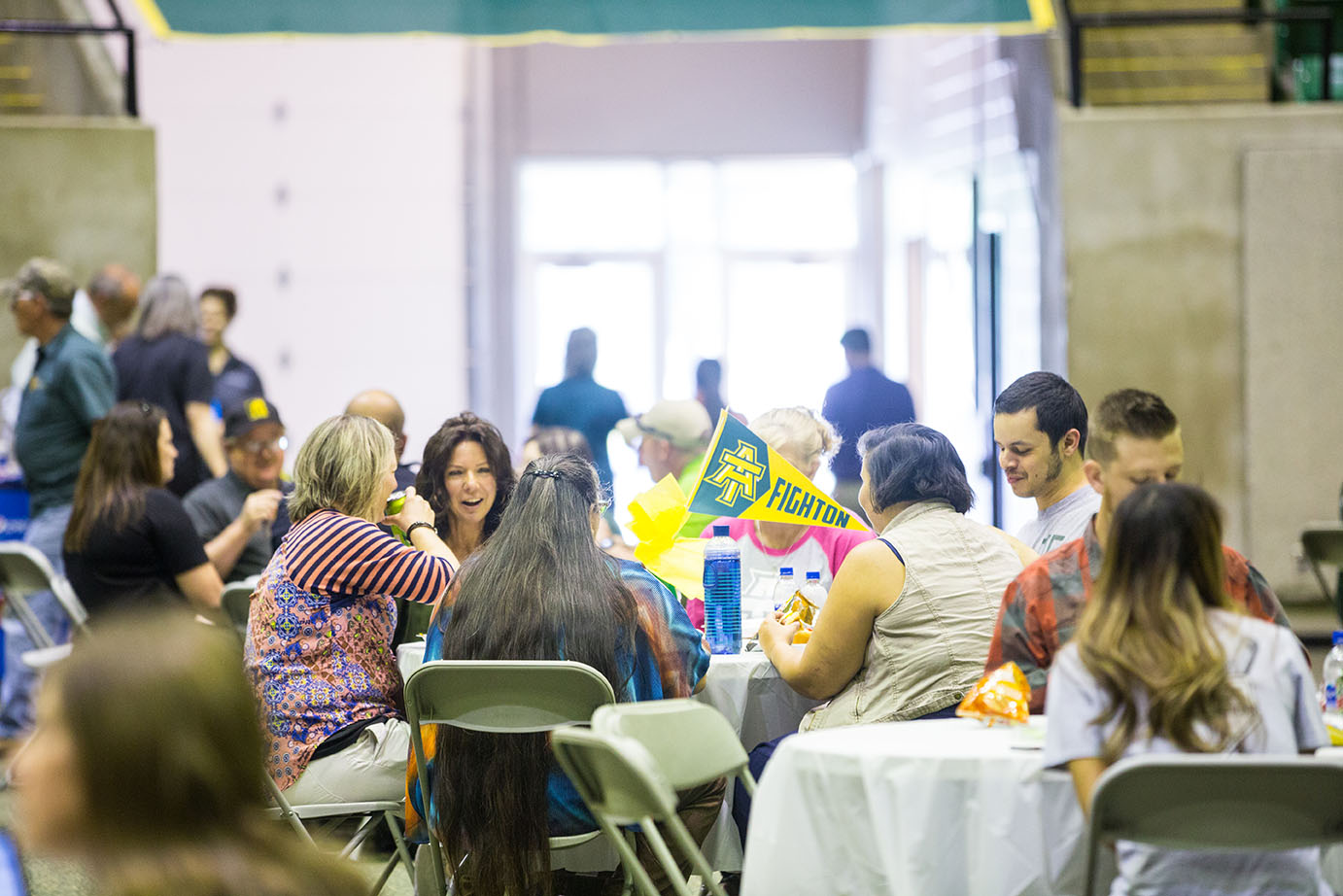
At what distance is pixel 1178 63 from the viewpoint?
7.62 m

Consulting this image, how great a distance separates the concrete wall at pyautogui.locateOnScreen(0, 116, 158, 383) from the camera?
22.9ft

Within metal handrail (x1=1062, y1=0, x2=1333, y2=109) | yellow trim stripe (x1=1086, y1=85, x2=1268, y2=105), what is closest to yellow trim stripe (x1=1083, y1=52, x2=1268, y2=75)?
yellow trim stripe (x1=1086, y1=85, x2=1268, y2=105)

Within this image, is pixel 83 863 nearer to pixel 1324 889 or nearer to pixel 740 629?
pixel 1324 889

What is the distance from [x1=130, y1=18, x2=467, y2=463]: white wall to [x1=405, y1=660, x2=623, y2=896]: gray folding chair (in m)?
7.50

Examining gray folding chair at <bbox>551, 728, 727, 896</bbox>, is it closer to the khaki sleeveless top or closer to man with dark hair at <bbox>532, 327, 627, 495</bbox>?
the khaki sleeveless top

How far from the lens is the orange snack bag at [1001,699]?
2.47m

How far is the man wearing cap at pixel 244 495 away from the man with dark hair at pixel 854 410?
2811 millimetres

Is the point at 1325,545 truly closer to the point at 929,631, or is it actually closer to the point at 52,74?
the point at 929,631

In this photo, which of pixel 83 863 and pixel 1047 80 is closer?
pixel 83 863

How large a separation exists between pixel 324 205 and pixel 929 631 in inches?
317

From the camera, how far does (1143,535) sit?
204cm

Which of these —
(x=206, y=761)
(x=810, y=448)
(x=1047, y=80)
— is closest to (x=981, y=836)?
(x=206, y=761)

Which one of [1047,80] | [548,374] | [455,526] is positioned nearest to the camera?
[455,526]

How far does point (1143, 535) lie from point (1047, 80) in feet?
19.2
